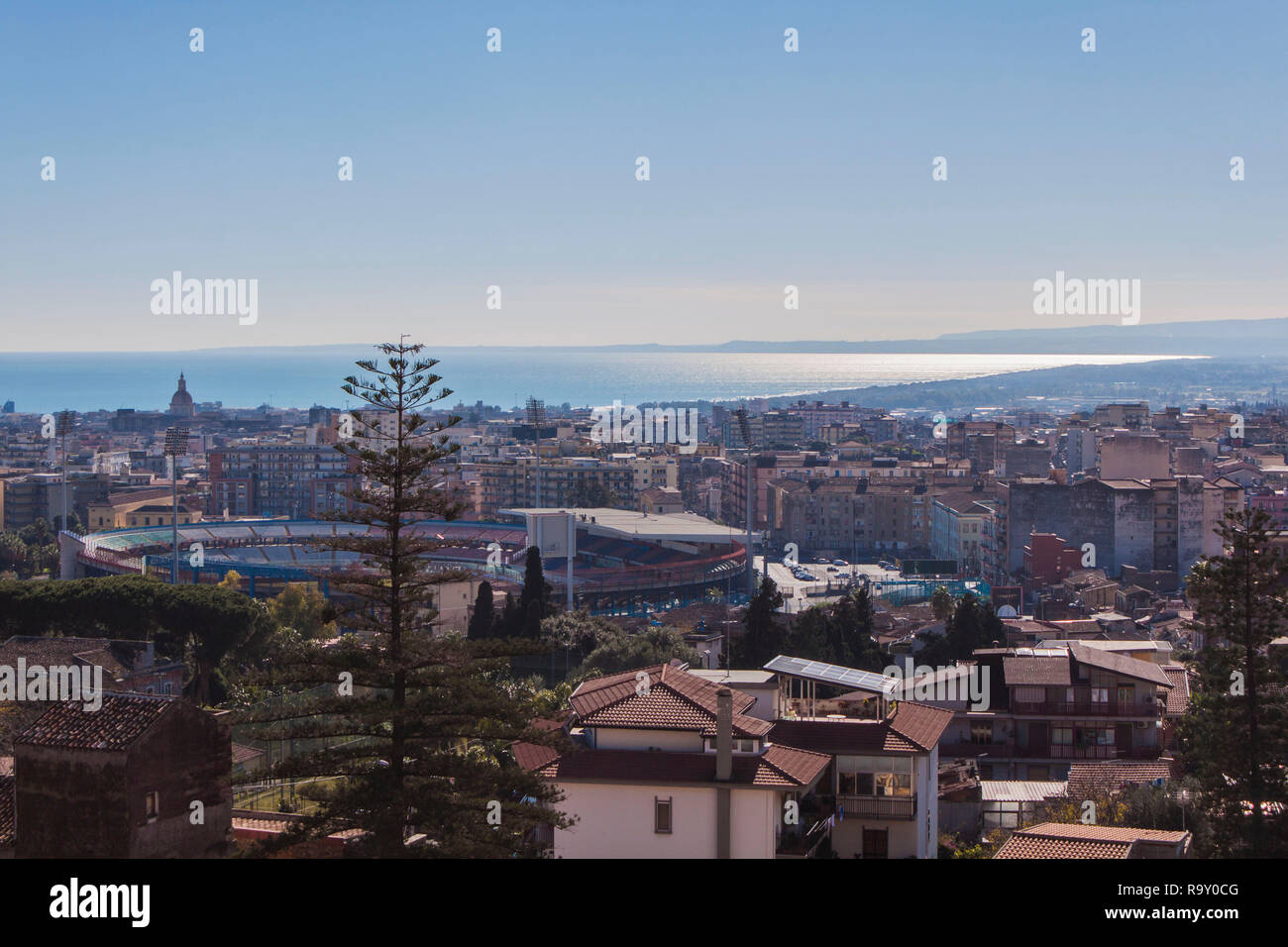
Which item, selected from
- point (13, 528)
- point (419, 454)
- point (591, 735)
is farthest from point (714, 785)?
point (13, 528)

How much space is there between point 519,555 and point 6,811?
33.1 m

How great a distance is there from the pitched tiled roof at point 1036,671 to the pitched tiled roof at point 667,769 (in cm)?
746

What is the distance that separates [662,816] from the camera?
905 cm

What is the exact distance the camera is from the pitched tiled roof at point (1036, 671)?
16.3 metres

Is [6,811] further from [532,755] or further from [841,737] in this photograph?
[841,737]

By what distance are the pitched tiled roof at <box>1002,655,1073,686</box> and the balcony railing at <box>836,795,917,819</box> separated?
20.4ft

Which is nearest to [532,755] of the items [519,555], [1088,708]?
[1088,708]

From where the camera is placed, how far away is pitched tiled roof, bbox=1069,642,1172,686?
15969 millimetres

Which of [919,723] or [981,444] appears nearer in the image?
[919,723]

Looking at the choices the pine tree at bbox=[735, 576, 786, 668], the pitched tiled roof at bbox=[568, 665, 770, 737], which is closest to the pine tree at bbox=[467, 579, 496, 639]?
the pine tree at bbox=[735, 576, 786, 668]

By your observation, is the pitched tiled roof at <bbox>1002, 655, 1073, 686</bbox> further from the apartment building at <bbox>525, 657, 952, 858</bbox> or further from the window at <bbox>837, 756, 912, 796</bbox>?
the window at <bbox>837, 756, 912, 796</bbox>

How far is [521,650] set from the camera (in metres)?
8.91

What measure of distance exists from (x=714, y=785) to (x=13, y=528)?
174 feet

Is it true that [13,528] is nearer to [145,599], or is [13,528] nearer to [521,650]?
[145,599]
